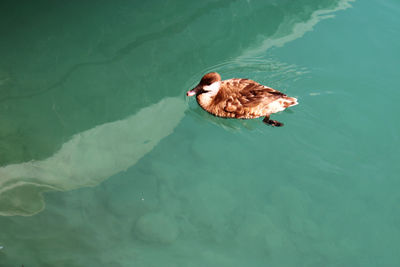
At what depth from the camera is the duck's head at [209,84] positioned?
383 centimetres

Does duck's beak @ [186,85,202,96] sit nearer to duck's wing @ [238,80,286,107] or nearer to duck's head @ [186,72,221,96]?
duck's head @ [186,72,221,96]

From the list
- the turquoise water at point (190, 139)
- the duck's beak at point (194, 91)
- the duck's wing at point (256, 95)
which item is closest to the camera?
the turquoise water at point (190, 139)

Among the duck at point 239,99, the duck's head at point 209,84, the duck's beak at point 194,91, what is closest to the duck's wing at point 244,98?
the duck at point 239,99

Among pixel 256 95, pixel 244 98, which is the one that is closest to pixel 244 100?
pixel 244 98

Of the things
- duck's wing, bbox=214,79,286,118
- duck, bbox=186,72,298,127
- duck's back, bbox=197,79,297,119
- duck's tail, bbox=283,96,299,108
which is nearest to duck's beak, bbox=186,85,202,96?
duck, bbox=186,72,298,127

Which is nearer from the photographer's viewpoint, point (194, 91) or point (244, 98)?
point (244, 98)

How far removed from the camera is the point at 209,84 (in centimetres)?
385

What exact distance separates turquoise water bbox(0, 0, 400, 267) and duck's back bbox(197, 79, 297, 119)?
15cm

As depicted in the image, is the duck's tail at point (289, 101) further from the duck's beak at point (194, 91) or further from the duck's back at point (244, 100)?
the duck's beak at point (194, 91)

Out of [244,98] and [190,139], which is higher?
[244,98]

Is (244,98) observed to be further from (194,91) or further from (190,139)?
(190,139)

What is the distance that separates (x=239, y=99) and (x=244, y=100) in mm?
62

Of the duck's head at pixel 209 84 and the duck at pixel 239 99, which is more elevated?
the duck's head at pixel 209 84

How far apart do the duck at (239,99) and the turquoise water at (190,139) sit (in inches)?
5.7
